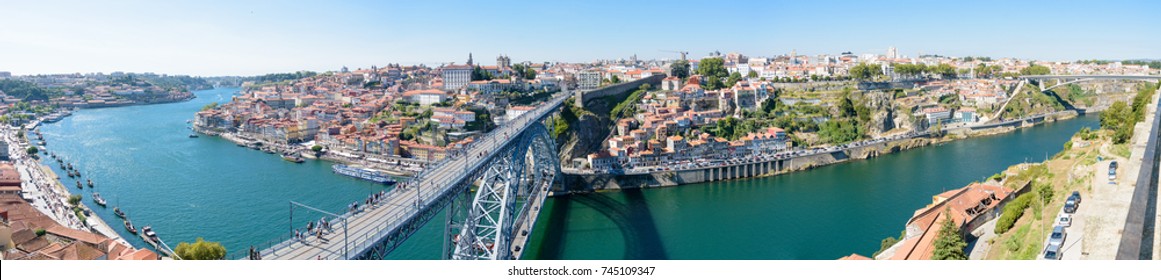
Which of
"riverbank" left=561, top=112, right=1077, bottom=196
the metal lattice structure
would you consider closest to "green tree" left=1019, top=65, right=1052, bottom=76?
"riverbank" left=561, top=112, right=1077, bottom=196

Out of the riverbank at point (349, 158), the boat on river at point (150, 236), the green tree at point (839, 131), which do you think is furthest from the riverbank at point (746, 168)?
the boat on river at point (150, 236)

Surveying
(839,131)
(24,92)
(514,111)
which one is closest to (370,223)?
(514,111)

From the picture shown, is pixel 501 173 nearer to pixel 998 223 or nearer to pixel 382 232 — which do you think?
pixel 382 232

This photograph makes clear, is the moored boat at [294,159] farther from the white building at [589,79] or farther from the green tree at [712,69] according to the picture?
the green tree at [712,69]

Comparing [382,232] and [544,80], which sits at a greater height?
[544,80]

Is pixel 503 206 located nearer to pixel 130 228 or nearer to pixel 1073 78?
pixel 130 228

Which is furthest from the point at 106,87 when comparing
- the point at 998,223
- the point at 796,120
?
the point at 998,223

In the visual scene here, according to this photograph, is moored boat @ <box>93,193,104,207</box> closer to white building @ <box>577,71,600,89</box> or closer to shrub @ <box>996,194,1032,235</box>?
shrub @ <box>996,194,1032,235</box>
